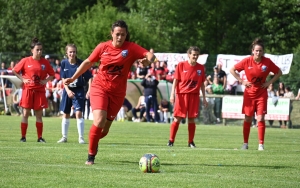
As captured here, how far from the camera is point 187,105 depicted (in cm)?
1669

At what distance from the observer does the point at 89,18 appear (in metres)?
50.4

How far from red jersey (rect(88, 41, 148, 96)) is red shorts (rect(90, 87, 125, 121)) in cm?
8

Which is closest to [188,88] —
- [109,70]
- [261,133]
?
[261,133]

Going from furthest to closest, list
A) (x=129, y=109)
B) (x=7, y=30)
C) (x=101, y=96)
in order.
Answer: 1. (x=7, y=30)
2. (x=129, y=109)
3. (x=101, y=96)

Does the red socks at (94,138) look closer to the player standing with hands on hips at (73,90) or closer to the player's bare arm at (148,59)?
the player's bare arm at (148,59)

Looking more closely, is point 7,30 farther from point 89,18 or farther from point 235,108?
point 235,108

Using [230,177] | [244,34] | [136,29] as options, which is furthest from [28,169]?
[244,34]

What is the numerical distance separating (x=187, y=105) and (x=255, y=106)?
5.20 feet

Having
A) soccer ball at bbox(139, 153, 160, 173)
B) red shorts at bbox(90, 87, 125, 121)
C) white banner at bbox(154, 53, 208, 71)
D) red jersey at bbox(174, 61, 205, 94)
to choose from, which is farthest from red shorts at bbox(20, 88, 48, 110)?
white banner at bbox(154, 53, 208, 71)

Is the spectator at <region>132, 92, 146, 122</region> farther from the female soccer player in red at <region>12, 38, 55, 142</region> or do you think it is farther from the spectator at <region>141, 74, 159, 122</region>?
the female soccer player in red at <region>12, 38, 55, 142</region>

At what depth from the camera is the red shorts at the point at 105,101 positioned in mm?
11484

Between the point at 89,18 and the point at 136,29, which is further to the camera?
the point at 89,18

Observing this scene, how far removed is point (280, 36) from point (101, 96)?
37.3 metres

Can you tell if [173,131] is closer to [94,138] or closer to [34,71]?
[34,71]
